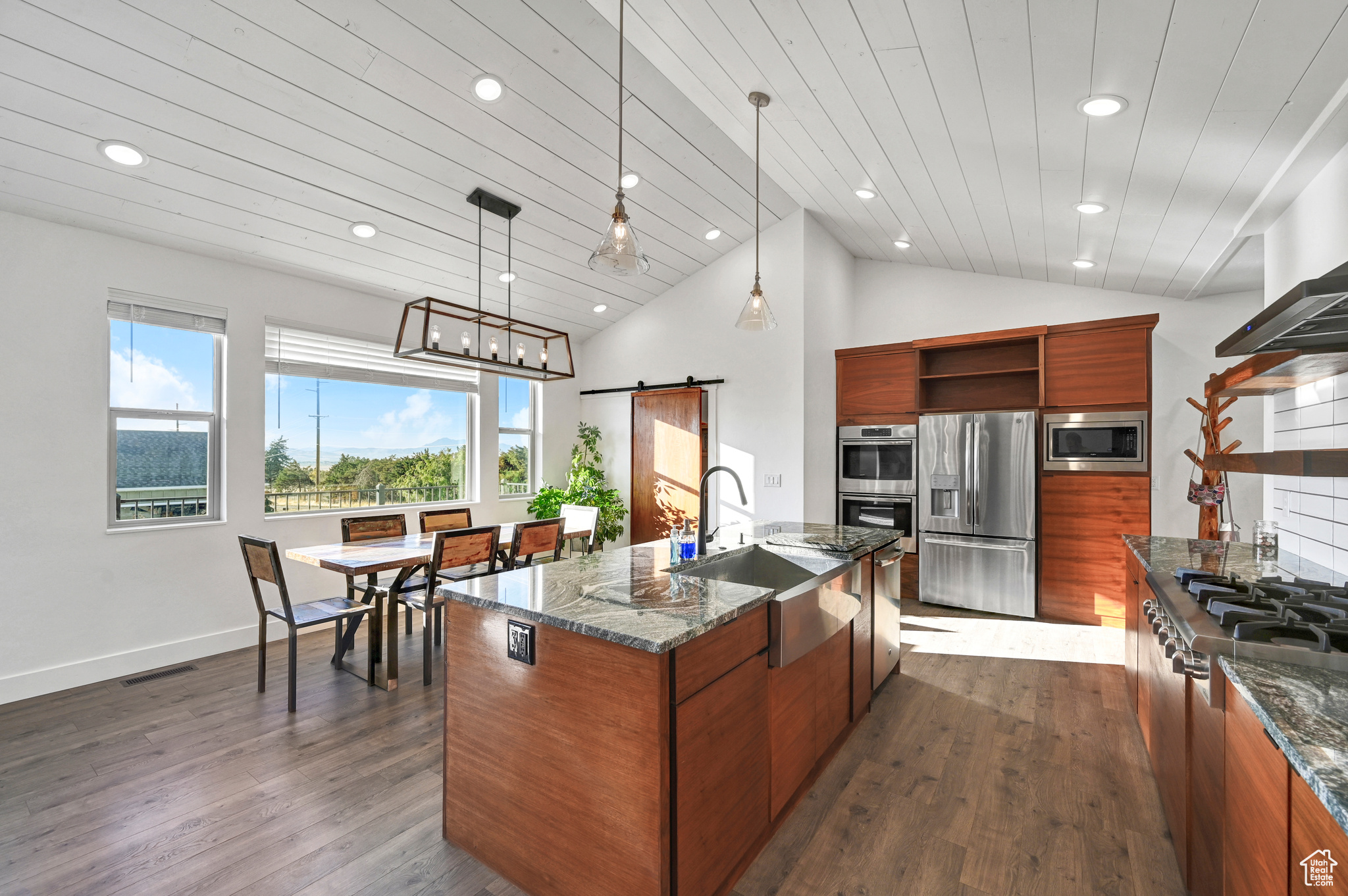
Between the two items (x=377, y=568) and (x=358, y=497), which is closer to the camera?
(x=377, y=568)

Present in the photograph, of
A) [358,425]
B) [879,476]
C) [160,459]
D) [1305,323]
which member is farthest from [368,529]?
[1305,323]

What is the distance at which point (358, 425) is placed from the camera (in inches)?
186

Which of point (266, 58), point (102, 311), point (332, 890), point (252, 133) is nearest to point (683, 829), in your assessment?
point (332, 890)

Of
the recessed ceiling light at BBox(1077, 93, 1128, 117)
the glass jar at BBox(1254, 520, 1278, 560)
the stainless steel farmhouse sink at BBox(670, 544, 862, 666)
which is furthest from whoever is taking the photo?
the glass jar at BBox(1254, 520, 1278, 560)

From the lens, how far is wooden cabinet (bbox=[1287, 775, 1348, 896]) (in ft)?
2.62

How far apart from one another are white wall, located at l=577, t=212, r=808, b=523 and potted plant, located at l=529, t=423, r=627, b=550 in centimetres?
16

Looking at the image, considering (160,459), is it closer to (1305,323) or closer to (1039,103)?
(1039,103)

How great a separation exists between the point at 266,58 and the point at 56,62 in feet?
2.40

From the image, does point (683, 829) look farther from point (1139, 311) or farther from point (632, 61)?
point (1139, 311)

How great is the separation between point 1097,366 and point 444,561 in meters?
4.74

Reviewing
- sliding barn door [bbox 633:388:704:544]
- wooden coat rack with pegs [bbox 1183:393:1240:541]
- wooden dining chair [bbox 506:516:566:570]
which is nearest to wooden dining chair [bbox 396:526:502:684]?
wooden dining chair [bbox 506:516:566:570]

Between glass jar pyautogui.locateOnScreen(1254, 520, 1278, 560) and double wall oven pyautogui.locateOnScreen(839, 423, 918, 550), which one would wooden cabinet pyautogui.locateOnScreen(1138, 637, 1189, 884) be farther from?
double wall oven pyautogui.locateOnScreen(839, 423, 918, 550)

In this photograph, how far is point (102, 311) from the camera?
135 inches

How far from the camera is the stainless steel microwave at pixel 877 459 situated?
5.09m
